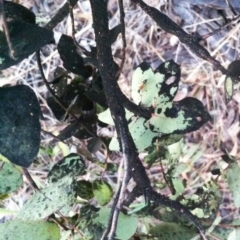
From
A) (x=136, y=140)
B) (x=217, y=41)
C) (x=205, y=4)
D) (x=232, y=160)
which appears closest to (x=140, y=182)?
(x=136, y=140)

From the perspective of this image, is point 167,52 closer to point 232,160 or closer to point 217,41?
point 217,41

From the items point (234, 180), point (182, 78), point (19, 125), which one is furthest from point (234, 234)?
point (182, 78)

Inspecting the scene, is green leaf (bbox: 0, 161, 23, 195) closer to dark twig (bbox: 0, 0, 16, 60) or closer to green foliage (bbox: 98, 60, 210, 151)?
green foliage (bbox: 98, 60, 210, 151)

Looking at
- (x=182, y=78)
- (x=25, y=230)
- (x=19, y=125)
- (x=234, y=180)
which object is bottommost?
(x=182, y=78)

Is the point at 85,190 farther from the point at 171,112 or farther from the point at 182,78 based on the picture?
the point at 182,78

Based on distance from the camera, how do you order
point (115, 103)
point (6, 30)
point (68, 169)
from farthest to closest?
point (68, 169) → point (115, 103) → point (6, 30)
